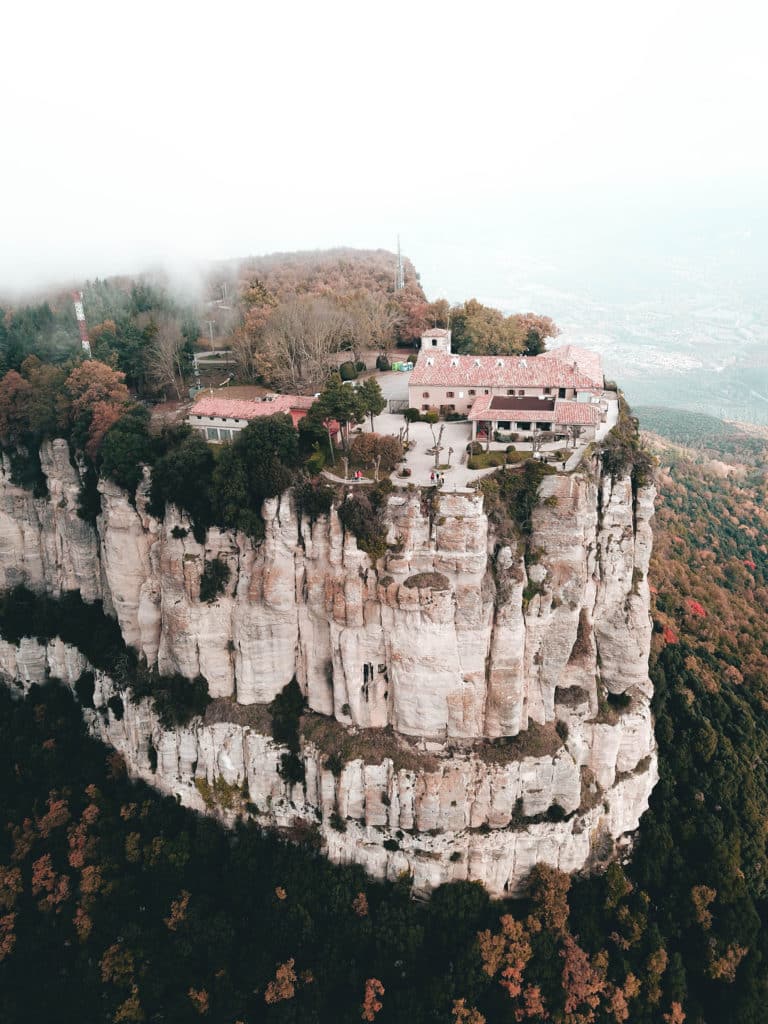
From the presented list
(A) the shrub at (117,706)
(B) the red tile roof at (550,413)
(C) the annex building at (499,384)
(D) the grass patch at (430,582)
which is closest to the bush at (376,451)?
(D) the grass patch at (430,582)

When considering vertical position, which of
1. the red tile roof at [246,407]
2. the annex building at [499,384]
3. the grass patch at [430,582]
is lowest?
the grass patch at [430,582]

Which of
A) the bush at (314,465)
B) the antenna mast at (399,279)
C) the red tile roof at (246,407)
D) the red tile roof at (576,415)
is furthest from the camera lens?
the antenna mast at (399,279)

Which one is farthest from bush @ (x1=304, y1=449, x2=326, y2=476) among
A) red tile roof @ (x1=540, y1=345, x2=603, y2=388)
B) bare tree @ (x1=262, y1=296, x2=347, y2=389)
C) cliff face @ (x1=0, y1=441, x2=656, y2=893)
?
red tile roof @ (x1=540, y1=345, x2=603, y2=388)

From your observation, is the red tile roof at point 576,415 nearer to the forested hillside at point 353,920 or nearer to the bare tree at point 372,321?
the forested hillside at point 353,920

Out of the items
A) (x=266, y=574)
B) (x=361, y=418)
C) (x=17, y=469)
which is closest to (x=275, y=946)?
(x=266, y=574)

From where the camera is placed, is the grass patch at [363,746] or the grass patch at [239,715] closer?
the grass patch at [363,746]

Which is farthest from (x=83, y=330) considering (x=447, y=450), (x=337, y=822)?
(x=337, y=822)
